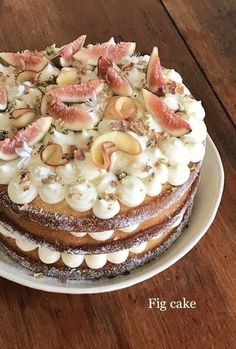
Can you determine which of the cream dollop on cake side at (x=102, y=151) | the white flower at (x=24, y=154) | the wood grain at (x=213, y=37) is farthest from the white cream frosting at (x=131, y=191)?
the wood grain at (x=213, y=37)

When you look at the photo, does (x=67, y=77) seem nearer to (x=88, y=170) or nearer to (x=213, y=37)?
(x=88, y=170)

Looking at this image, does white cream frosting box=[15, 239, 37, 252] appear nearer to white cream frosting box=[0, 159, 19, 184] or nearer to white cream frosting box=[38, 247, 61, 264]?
white cream frosting box=[38, 247, 61, 264]

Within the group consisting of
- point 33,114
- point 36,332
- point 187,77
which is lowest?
point 36,332

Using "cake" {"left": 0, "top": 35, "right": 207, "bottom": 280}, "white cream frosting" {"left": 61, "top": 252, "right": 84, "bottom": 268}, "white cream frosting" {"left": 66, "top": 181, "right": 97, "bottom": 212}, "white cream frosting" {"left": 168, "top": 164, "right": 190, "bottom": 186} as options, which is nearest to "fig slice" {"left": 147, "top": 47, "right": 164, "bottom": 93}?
"cake" {"left": 0, "top": 35, "right": 207, "bottom": 280}

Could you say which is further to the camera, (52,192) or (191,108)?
(191,108)

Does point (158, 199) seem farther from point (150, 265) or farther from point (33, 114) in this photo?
point (33, 114)

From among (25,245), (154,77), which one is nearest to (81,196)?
(25,245)

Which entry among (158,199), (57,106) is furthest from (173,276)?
(57,106)
